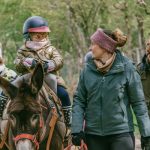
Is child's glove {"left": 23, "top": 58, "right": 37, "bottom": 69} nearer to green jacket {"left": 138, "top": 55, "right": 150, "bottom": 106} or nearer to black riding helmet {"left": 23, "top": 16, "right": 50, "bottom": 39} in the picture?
black riding helmet {"left": 23, "top": 16, "right": 50, "bottom": 39}

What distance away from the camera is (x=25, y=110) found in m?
7.55

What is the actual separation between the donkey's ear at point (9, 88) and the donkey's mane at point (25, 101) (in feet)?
0.18

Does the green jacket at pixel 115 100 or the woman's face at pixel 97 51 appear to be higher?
the woman's face at pixel 97 51

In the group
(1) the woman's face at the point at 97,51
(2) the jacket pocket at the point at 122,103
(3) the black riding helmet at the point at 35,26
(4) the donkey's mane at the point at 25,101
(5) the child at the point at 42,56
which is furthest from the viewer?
(3) the black riding helmet at the point at 35,26

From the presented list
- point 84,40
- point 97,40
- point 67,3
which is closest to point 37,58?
point 97,40

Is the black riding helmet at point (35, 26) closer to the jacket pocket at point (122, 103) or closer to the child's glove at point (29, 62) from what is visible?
the child's glove at point (29, 62)

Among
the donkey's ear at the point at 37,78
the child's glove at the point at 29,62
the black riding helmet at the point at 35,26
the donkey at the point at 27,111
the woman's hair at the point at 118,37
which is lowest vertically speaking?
the donkey at the point at 27,111

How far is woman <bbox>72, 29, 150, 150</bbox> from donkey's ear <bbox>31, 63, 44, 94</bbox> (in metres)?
0.50

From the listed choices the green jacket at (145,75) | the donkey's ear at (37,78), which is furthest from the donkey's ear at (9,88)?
the green jacket at (145,75)

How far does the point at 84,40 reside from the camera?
3039 cm

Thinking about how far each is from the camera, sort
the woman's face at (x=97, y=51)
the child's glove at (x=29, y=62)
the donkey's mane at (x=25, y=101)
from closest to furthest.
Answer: the donkey's mane at (x=25, y=101) → the woman's face at (x=97, y=51) → the child's glove at (x=29, y=62)

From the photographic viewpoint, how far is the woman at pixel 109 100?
7.69 m

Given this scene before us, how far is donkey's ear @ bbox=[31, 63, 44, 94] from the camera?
7.84m

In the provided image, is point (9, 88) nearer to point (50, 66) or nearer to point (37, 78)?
point (37, 78)
